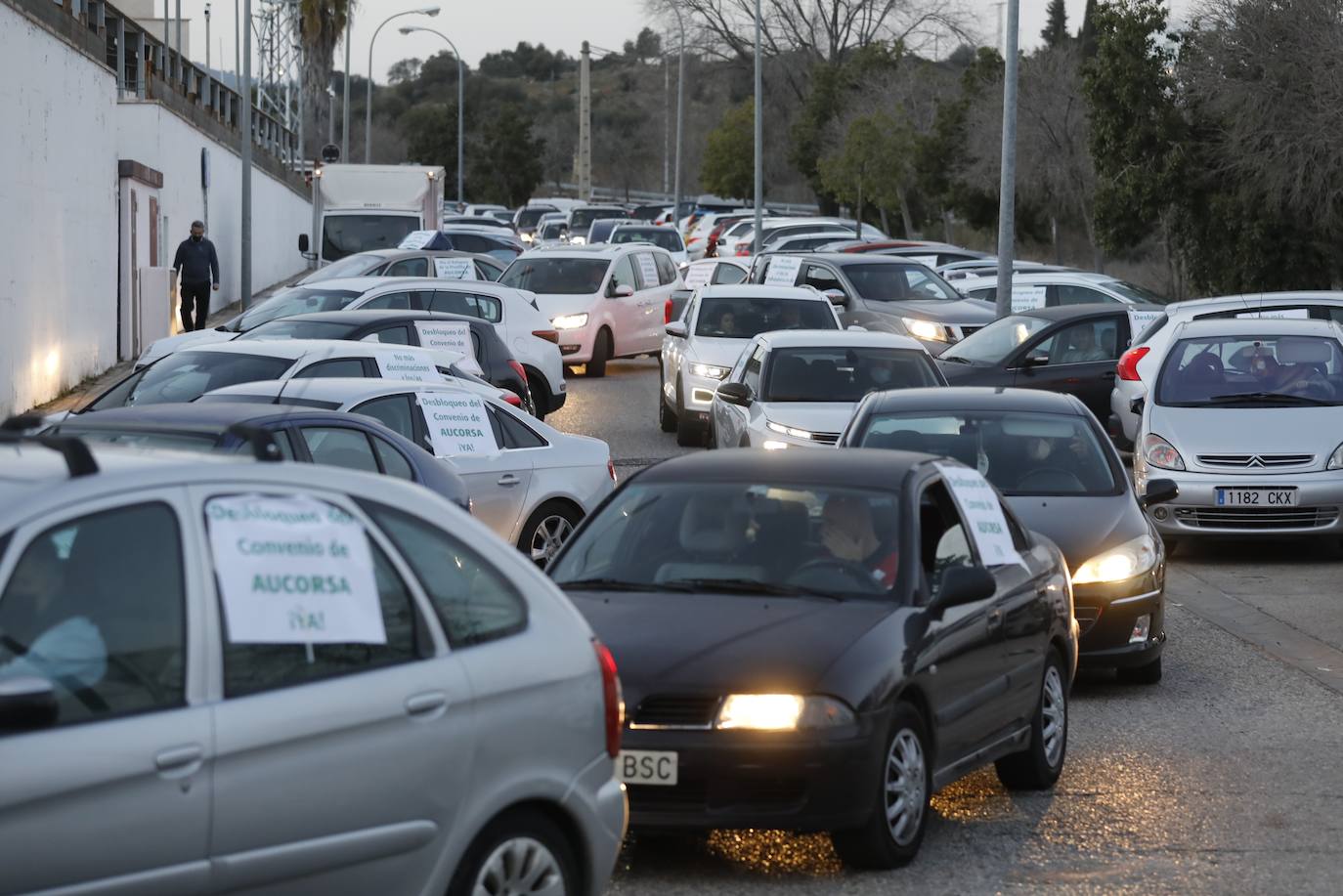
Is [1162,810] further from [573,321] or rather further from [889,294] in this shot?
[573,321]

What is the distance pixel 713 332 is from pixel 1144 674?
1201cm

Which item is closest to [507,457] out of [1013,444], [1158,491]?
[1013,444]

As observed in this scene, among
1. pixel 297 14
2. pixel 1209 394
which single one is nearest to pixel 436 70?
pixel 297 14

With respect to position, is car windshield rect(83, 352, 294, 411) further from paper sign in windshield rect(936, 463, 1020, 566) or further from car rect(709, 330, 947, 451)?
paper sign in windshield rect(936, 463, 1020, 566)

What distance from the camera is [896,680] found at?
23.0ft

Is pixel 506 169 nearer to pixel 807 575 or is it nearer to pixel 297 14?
pixel 297 14

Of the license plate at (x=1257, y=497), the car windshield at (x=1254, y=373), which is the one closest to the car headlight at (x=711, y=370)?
the car windshield at (x=1254, y=373)

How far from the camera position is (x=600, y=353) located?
97.5 ft

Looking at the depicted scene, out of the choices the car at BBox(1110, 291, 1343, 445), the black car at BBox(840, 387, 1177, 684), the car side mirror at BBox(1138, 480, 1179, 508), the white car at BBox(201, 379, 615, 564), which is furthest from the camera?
the car at BBox(1110, 291, 1343, 445)

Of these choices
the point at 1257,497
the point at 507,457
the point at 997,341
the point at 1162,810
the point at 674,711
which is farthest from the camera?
the point at 997,341

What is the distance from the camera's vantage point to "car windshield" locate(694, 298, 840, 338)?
22.5m

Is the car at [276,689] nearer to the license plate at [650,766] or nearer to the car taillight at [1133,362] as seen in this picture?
the license plate at [650,766]

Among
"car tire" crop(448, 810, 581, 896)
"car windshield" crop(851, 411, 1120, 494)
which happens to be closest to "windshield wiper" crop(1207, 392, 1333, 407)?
"car windshield" crop(851, 411, 1120, 494)

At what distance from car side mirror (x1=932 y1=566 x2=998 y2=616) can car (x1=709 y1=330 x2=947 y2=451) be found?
901 cm
